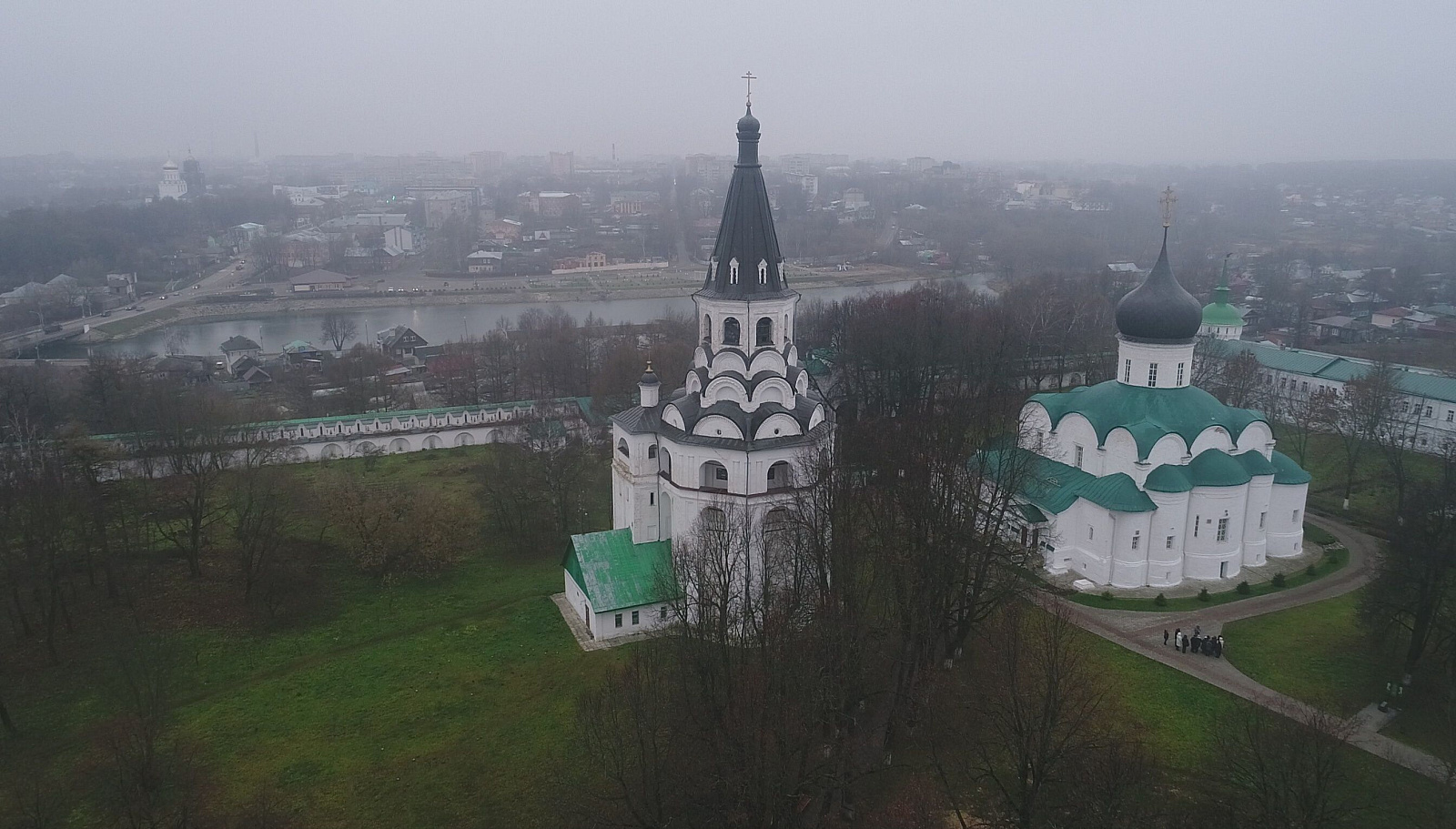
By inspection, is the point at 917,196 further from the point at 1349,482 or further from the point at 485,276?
the point at 1349,482

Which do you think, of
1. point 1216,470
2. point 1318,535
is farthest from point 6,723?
point 1318,535

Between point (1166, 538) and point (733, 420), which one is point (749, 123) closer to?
point (733, 420)

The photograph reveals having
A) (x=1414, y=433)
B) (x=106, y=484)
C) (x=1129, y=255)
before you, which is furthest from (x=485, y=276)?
(x=1414, y=433)

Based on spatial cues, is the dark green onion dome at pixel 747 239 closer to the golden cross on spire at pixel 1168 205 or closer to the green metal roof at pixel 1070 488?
the green metal roof at pixel 1070 488

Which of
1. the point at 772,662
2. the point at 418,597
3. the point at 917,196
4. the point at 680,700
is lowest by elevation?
the point at 418,597

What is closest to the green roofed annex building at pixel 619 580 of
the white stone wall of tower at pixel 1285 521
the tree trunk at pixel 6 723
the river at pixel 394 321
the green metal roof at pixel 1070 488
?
the green metal roof at pixel 1070 488

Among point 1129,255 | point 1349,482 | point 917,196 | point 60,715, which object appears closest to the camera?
point 60,715

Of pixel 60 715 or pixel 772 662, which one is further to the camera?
pixel 60 715
